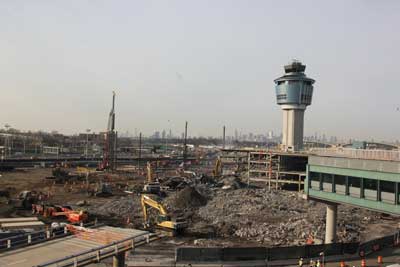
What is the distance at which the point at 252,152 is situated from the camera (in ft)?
305

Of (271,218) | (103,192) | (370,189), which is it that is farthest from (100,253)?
(103,192)

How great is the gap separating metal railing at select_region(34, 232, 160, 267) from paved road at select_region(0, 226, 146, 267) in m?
0.50

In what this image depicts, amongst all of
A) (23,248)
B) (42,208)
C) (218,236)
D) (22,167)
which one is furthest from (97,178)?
(23,248)

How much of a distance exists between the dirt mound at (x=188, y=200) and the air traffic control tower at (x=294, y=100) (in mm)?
35322

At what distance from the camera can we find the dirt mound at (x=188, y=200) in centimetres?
6022

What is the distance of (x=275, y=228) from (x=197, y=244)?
11491 millimetres

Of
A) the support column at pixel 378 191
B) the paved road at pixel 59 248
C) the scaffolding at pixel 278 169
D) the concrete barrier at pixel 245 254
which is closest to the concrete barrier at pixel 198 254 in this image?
the concrete barrier at pixel 245 254

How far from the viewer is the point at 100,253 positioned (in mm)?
17906

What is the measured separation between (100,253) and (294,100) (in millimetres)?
79977

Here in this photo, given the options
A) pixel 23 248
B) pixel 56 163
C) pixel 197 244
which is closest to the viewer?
pixel 23 248

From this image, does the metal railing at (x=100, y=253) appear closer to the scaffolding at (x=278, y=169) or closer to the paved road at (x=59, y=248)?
the paved road at (x=59, y=248)

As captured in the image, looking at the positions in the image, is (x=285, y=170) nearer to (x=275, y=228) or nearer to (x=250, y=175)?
(x=250, y=175)

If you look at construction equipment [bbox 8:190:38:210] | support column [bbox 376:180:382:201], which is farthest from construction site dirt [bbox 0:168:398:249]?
support column [bbox 376:180:382:201]

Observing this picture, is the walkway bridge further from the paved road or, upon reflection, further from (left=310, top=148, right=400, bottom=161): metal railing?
the paved road
